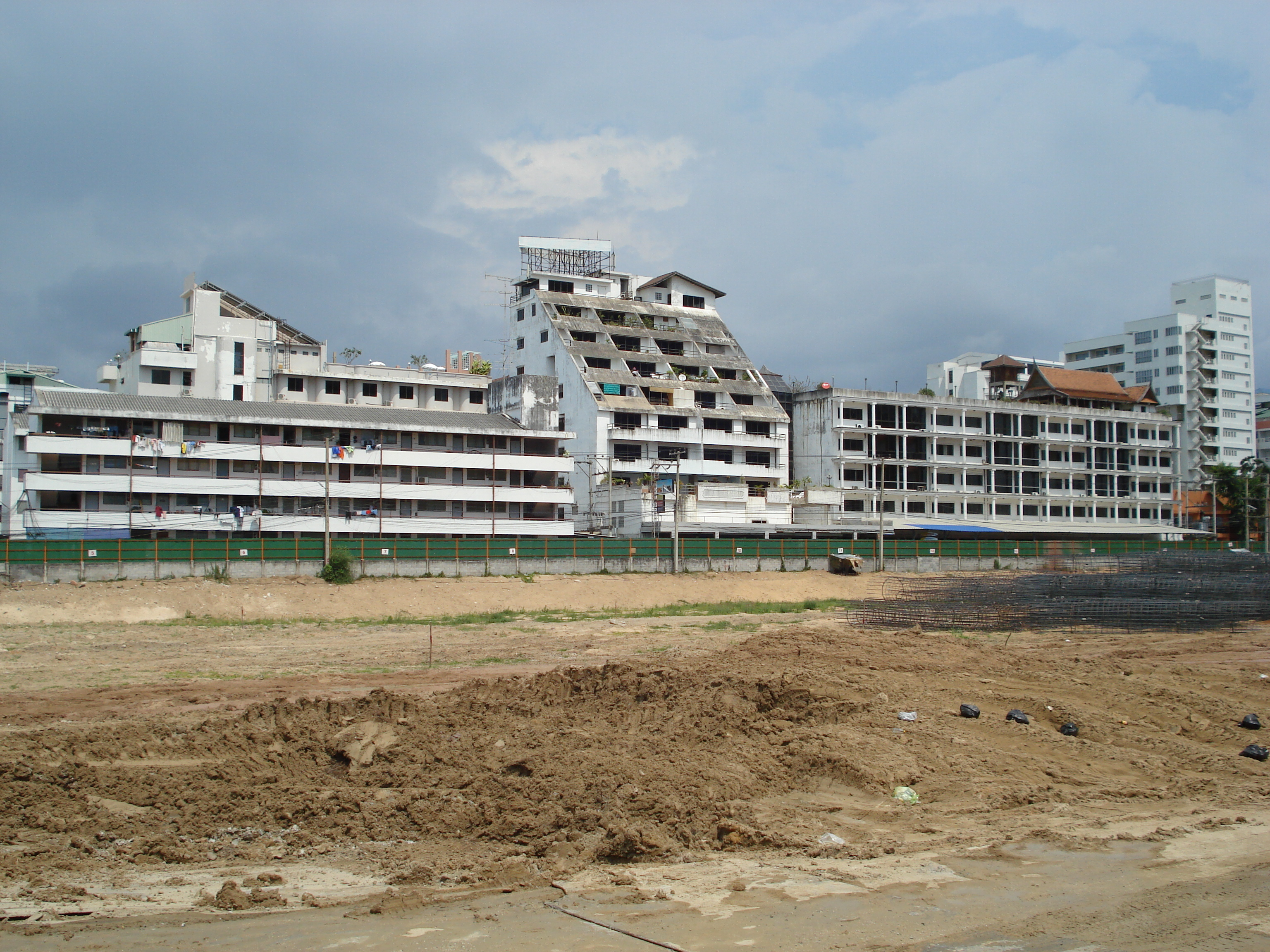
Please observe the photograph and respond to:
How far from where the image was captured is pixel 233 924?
9.70 m

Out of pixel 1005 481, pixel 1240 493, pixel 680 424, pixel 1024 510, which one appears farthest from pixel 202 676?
pixel 1240 493

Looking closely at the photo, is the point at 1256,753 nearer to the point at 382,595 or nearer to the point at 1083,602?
the point at 1083,602

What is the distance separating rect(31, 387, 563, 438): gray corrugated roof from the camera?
62281 mm

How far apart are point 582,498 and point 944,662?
58.8m

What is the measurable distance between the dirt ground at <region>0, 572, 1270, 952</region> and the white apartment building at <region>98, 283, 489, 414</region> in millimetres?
54483

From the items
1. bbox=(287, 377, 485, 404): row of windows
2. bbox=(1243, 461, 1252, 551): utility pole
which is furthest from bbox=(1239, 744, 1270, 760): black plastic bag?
bbox=(1243, 461, 1252, 551): utility pole

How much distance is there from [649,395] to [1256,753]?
7065 cm

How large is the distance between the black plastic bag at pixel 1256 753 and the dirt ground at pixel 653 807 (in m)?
Answer: 0.34

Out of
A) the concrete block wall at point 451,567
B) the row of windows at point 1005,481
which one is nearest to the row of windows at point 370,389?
the concrete block wall at point 451,567

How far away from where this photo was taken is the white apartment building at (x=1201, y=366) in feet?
379

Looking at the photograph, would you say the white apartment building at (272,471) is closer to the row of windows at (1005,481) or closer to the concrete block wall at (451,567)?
the concrete block wall at (451,567)

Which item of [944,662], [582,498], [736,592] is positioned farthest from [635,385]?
[944,662]

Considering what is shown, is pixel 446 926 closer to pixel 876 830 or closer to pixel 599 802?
pixel 599 802

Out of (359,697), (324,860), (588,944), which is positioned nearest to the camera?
(588,944)
